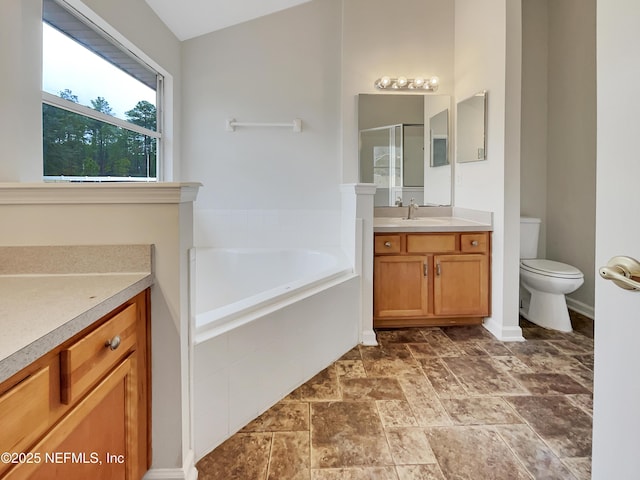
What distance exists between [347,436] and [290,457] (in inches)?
10.7

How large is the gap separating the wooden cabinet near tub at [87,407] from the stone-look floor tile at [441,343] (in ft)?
6.24

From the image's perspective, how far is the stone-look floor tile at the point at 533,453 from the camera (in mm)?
1424

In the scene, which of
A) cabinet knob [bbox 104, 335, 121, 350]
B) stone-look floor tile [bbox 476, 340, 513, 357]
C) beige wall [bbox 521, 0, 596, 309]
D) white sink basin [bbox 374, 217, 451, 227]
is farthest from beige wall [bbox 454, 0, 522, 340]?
cabinet knob [bbox 104, 335, 121, 350]

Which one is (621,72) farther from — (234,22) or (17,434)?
(234,22)

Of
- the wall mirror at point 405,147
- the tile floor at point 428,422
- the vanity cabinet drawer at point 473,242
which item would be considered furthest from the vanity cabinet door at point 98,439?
the wall mirror at point 405,147

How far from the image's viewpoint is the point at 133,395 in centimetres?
116

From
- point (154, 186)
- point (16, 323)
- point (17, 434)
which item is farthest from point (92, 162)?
point (17, 434)

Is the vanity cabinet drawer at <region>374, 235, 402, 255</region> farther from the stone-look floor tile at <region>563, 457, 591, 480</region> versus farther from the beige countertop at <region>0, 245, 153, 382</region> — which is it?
the beige countertop at <region>0, 245, 153, 382</region>

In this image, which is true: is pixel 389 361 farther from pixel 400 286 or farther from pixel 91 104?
pixel 91 104

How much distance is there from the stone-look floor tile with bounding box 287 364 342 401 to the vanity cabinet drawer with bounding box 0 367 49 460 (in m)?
1.37

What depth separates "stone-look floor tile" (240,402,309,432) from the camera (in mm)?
1700

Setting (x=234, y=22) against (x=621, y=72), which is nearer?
(x=621, y=72)

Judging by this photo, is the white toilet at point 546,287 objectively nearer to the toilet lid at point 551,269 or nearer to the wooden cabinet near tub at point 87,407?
the toilet lid at point 551,269

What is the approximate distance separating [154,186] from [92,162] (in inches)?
55.6
